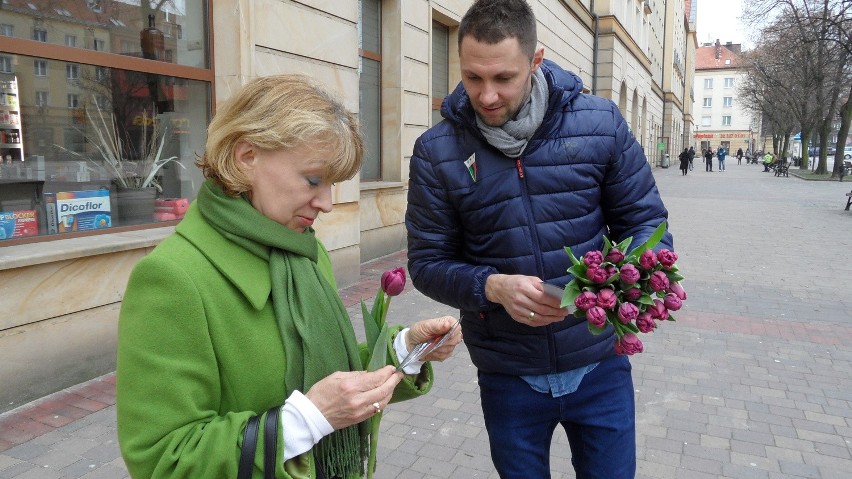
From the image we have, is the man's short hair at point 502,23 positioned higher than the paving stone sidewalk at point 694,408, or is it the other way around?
the man's short hair at point 502,23

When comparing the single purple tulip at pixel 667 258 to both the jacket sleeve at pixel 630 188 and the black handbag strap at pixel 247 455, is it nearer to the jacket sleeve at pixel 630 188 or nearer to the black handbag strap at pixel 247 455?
the jacket sleeve at pixel 630 188

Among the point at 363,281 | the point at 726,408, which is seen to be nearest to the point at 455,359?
the point at 726,408

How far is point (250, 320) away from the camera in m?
1.40

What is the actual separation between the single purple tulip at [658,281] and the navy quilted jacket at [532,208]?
1.55 ft

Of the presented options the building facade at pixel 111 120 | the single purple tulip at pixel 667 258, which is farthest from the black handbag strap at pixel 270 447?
the building facade at pixel 111 120

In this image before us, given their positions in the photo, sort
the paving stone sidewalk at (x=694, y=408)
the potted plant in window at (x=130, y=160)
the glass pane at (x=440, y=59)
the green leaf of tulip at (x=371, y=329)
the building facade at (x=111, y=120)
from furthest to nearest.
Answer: the glass pane at (x=440, y=59) → the potted plant in window at (x=130, y=160) → the building facade at (x=111, y=120) → the paving stone sidewalk at (x=694, y=408) → the green leaf of tulip at (x=371, y=329)

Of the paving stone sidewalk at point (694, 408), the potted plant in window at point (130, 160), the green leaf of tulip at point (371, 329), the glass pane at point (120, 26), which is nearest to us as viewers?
the green leaf of tulip at point (371, 329)

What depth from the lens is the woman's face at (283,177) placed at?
1.43 meters

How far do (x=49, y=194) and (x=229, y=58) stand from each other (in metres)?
1.97

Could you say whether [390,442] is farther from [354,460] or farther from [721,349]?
[721,349]

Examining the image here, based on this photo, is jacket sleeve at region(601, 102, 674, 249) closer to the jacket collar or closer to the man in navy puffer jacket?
the man in navy puffer jacket

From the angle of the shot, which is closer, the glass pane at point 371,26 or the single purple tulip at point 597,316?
the single purple tulip at point 597,316

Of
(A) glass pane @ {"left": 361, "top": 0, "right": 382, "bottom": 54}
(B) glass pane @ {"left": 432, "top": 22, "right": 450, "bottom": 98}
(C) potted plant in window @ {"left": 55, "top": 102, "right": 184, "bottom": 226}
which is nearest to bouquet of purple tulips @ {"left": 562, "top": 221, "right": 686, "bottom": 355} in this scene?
(C) potted plant in window @ {"left": 55, "top": 102, "right": 184, "bottom": 226}

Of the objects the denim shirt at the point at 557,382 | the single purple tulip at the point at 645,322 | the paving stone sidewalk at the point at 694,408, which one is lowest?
the paving stone sidewalk at the point at 694,408
